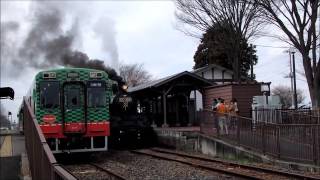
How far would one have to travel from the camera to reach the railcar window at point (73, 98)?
1997 centimetres

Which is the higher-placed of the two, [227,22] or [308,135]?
[227,22]

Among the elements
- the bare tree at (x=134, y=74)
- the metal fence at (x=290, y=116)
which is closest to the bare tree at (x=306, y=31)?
the metal fence at (x=290, y=116)

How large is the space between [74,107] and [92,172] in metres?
3.42

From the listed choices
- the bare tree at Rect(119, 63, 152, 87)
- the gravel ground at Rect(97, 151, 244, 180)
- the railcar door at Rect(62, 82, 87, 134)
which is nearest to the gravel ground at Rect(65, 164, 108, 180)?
the gravel ground at Rect(97, 151, 244, 180)

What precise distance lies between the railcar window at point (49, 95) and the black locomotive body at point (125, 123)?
6.41 metres

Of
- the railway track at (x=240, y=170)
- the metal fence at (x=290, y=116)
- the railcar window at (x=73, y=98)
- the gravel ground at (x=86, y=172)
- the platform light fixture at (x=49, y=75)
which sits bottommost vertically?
the gravel ground at (x=86, y=172)

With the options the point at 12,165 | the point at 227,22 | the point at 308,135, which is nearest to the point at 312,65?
the point at 227,22

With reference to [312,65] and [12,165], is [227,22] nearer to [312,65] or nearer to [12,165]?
[312,65]

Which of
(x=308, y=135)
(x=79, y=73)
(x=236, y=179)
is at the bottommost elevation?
(x=236, y=179)

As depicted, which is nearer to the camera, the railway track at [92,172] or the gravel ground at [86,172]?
the railway track at [92,172]

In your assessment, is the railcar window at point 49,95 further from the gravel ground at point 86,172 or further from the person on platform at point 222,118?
the person on platform at point 222,118

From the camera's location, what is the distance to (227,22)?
3092cm

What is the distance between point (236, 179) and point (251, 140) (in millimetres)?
5702

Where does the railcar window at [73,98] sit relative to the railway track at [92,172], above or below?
above
